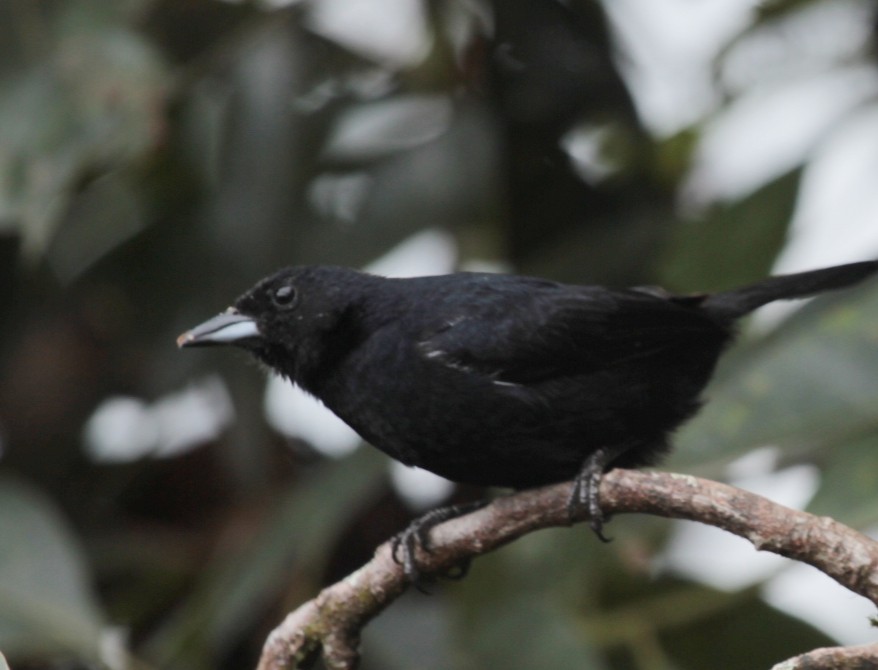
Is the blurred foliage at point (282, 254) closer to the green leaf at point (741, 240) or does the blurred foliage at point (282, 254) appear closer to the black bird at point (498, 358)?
the green leaf at point (741, 240)

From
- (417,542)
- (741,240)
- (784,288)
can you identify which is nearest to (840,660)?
(417,542)

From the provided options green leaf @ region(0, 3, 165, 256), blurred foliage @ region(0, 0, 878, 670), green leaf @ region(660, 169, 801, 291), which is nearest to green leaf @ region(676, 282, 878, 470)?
→ blurred foliage @ region(0, 0, 878, 670)

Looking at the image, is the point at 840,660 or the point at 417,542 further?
the point at 417,542

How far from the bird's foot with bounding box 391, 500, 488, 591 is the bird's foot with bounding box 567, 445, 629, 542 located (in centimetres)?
29

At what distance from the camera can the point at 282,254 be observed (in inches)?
176

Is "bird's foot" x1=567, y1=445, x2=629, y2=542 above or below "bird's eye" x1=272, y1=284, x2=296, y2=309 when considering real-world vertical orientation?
below

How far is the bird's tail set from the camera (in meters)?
3.43

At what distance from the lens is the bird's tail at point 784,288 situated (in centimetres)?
343

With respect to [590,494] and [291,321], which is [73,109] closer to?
[291,321]

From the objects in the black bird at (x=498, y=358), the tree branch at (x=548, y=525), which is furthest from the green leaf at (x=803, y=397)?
the tree branch at (x=548, y=525)

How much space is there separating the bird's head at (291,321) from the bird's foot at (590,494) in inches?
25.6

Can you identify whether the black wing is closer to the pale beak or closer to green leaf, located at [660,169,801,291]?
the pale beak

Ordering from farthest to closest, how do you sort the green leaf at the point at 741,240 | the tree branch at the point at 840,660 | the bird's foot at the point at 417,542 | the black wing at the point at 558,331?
1. the green leaf at the point at 741,240
2. the black wing at the point at 558,331
3. the bird's foot at the point at 417,542
4. the tree branch at the point at 840,660

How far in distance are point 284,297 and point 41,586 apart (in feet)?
3.37
